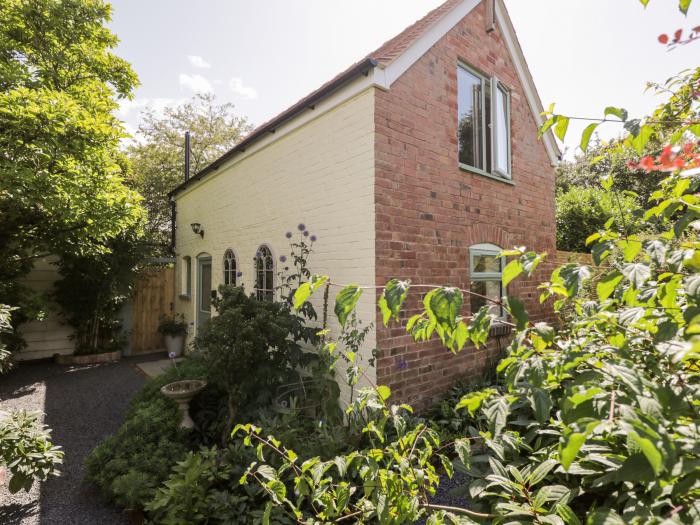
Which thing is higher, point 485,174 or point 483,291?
point 485,174

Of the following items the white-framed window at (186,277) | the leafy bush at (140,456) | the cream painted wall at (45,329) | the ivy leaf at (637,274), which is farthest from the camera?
the white-framed window at (186,277)

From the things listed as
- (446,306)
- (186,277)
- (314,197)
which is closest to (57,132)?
(314,197)

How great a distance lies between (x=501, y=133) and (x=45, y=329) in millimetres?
11024

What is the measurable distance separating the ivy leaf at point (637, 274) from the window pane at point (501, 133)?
17.1ft

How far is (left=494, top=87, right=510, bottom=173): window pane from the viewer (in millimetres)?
5898

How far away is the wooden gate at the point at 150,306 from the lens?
9.79 meters

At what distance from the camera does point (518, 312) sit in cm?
109

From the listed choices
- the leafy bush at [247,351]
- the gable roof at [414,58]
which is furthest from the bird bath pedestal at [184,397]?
the gable roof at [414,58]

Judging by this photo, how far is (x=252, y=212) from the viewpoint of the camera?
22.0ft

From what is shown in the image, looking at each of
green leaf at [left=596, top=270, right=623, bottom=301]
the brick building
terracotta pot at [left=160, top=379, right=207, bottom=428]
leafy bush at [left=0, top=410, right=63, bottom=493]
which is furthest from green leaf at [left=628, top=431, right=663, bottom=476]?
terracotta pot at [left=160, top=379, right=207, bottom=428]

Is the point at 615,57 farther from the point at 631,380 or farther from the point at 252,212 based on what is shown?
the point at 252,212

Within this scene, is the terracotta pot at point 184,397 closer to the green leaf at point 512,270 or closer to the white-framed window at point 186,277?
the green leaf at point 512,270

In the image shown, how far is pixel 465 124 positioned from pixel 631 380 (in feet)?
18.0

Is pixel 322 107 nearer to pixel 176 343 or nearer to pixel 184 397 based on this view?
pixel 184 397
